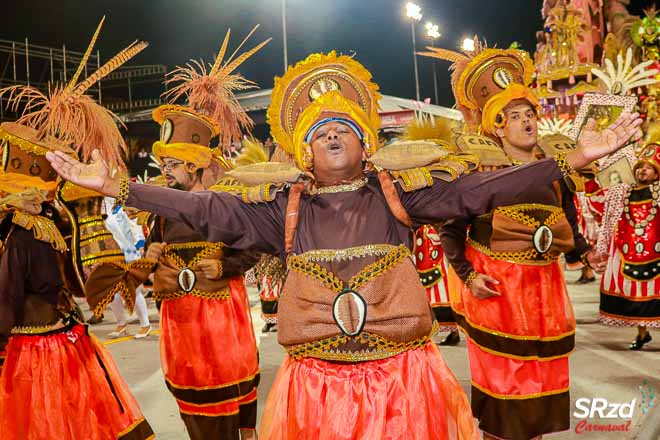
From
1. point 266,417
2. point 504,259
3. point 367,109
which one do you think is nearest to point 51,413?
point 266,417

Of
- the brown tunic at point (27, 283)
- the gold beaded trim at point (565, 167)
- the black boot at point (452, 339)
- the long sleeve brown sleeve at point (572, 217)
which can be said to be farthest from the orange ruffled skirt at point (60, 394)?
the black boot at point (452, 339)

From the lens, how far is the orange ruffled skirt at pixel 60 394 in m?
3.47

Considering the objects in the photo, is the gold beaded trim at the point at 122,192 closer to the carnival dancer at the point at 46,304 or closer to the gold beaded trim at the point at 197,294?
the carnival dancer at the point at 46,304

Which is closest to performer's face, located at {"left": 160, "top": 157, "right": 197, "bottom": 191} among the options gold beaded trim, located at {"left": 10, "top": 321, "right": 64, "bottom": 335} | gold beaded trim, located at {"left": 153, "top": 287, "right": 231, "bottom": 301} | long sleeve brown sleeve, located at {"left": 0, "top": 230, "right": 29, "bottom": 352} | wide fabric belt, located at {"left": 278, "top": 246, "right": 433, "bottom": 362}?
gold beaded trim, located at {"left": 153, "top": 287, "right": 231, "bottom": 301}

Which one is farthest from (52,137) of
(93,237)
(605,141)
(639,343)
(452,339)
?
(639,343)

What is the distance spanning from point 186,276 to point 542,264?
224 centimetres

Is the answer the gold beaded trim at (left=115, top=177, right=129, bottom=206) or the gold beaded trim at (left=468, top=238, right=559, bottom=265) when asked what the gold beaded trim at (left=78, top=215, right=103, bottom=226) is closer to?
the gold beaded trim at (left=115, top=177, right=129, bottom=206)

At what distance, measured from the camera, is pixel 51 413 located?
3467 millimetres

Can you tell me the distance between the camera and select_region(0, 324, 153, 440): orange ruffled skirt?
347cm

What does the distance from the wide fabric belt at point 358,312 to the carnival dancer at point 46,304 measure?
1.61 metres

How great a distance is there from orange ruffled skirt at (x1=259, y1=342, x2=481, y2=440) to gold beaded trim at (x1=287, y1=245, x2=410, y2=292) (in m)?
0.32

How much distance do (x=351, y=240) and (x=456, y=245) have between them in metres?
1.69

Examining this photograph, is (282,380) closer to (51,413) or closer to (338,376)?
(338,376)

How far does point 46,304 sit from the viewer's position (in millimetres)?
3613
